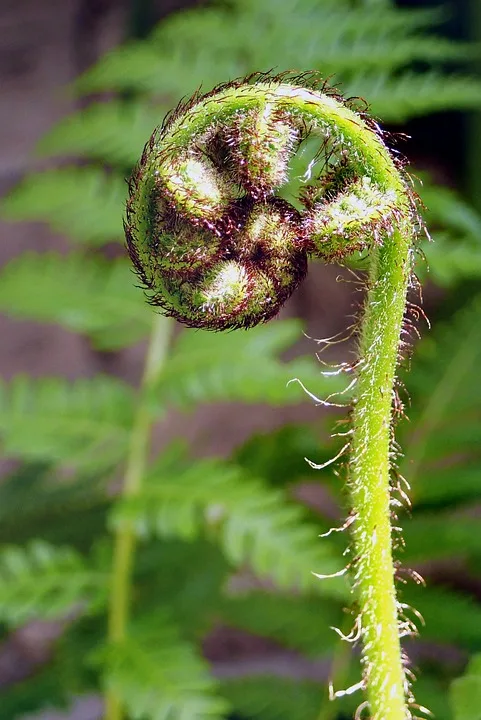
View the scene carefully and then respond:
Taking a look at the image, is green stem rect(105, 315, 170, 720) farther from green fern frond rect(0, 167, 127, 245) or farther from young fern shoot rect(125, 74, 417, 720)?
young fern shoot rect(125, 74, 417, 720)

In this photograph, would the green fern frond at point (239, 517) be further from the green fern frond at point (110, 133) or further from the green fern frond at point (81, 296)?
the green fern frond at point (110, 133)

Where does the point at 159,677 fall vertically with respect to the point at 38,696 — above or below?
below

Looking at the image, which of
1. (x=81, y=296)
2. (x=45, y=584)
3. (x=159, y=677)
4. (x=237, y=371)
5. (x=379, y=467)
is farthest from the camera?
(x=81, y=296)

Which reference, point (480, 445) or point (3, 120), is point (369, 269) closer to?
point (480, 445)

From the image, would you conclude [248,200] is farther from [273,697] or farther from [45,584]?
[273,697]

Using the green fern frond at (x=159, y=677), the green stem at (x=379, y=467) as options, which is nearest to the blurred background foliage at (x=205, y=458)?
the green fern frond at (x=159, y=677)

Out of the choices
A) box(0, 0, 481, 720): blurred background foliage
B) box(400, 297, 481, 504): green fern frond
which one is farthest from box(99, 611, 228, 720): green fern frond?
box(400, 297, 481, 504): green fern frond

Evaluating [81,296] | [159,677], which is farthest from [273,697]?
[81,296]
